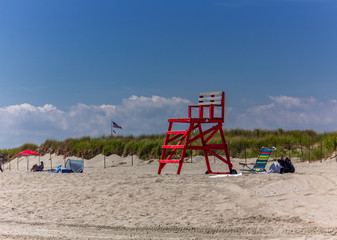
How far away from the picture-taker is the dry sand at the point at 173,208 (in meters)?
7.59

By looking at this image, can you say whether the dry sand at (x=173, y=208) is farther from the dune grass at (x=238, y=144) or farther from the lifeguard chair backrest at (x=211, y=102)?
the dune grass at (x=238, y=144)

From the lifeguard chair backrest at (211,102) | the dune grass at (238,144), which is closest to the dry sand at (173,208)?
the lifeguard chair backrest at (211,102)

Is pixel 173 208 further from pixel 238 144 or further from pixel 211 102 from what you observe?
pixel 238 144

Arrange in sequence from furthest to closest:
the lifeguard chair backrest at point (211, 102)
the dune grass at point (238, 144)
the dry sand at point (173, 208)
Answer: the dune grass at point (238, 144) < the lifeguard chair backrest at point (211, 102) < the dry sand at point (173, 208)

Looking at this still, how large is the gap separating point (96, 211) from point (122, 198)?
3.99ft

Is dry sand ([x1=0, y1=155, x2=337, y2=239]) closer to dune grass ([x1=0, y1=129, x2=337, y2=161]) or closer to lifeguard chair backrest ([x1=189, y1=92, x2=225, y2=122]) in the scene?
lifeguard chair backrest ([x1=189, y1=92, x2=225, y2=122])

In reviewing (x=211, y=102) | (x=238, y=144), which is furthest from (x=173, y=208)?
(x=238, y=144)

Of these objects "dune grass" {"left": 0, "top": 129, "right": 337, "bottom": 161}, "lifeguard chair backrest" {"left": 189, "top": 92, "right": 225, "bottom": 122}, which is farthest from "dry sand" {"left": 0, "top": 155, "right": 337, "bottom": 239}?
"dune grass" {"left": 0, "top": 129, "right": 337, "bottom": 161}

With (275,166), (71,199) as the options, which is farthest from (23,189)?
(275,166)

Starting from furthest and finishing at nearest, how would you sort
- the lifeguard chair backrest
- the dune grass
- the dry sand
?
the dune grass, the lifeguard chair backrest, the dry sand

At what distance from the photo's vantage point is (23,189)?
42.9 ft

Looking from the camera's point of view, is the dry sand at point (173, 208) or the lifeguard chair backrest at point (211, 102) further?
the lifeguard chair backrest at point (211, 102)

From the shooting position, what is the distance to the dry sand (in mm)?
7590

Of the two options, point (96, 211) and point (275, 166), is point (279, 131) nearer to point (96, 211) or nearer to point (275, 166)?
point (275, 166)
